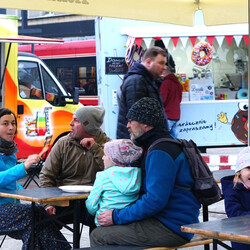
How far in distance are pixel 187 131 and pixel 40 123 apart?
3314 mm

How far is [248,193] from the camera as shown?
13.1 feet

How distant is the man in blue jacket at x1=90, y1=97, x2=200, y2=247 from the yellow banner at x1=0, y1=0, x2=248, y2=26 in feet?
3.35

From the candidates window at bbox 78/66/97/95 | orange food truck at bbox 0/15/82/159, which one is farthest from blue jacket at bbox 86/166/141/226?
window at bbox 78/66/97/95

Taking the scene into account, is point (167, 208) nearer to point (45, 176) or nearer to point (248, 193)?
point (248, 193)

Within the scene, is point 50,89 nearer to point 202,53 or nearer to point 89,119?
point 202,53

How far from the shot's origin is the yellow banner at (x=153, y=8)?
459cm

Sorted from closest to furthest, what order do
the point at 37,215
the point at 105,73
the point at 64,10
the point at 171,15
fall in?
1. the point at 64,10
2. the point at 37,215
3. the point at 171,15
4. the point at 105,73

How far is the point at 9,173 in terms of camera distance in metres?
4.89

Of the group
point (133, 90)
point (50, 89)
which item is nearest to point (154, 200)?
point (133, 90)

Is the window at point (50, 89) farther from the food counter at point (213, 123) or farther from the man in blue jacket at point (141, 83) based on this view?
the man in blue jacket at point (141, 83)

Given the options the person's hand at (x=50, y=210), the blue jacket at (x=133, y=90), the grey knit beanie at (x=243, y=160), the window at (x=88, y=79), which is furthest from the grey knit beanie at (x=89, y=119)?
the window at (x=88, y=79)

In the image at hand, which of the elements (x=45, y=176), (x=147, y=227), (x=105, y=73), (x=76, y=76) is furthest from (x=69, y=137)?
(x=76, y=76)

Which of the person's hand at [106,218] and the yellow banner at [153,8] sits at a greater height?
the yellow banner at [153,8]

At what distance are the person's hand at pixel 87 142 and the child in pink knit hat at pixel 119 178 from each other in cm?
107
